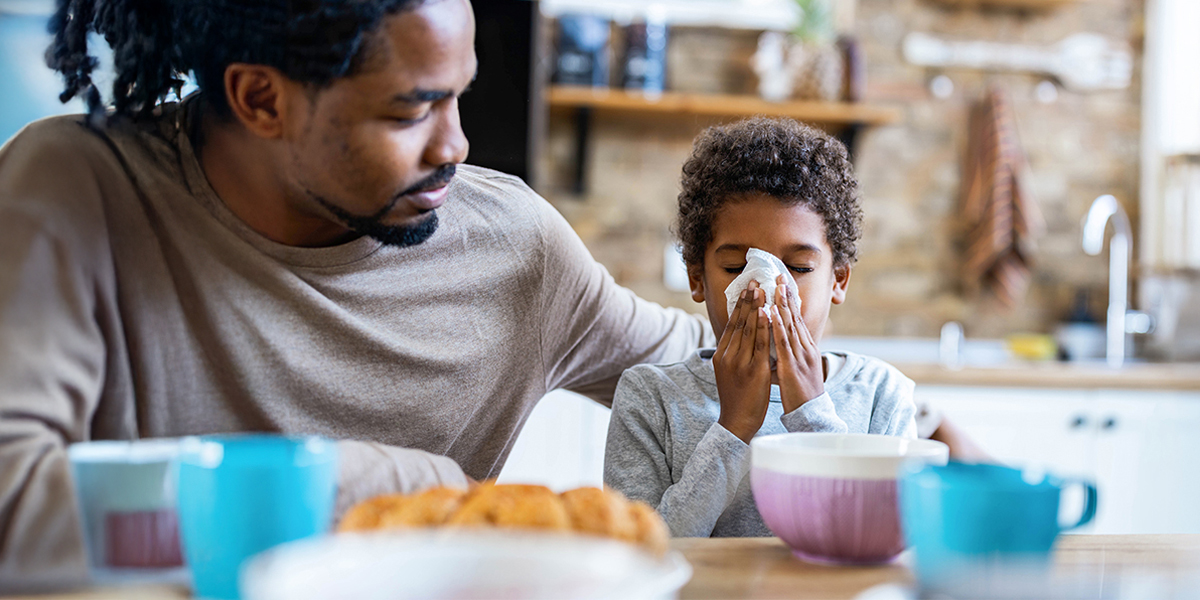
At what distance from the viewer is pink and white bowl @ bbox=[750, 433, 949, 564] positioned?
65 cm

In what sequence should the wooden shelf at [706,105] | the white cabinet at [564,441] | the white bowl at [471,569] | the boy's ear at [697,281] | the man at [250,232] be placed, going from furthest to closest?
1. the wooden shelf at [706,105]
2. the white cabinet at [564,441]
3. the boy's ear at [697,281]
4. the man at [250,232]
5. the white bowl at [471,569]

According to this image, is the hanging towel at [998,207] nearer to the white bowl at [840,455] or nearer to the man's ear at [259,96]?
the white bowl at [840,455]

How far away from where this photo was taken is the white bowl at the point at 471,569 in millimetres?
445

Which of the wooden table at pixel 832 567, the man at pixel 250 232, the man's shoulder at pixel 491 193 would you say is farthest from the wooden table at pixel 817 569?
the man's shoulder at pixel 491 193

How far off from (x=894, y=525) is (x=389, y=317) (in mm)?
593

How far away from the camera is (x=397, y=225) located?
0.97 m

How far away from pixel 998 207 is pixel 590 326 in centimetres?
221

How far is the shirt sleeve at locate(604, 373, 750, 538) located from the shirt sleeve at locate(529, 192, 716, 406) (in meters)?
0.11

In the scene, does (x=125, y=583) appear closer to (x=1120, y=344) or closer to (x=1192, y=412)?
(x=1192, y=412)

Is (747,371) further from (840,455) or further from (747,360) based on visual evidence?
(840,455)

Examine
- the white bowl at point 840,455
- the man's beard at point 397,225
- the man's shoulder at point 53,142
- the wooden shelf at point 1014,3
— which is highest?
the wooden shelf at point 1014,3

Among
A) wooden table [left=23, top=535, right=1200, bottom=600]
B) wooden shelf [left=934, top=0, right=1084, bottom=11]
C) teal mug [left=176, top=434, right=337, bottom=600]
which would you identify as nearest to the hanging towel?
wooden shelf [left=934, top=0, right=1084, bottom=11]

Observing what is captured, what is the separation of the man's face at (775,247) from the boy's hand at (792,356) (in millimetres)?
52

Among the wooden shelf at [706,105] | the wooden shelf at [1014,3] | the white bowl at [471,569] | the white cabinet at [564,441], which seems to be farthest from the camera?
the wooden shelf at [1014,3]
